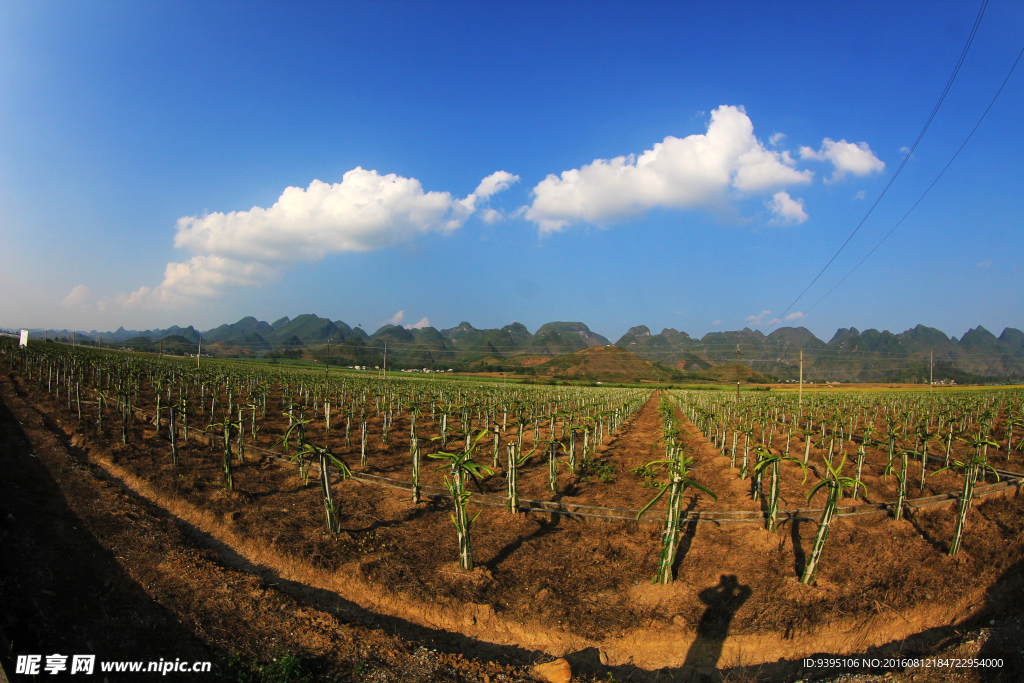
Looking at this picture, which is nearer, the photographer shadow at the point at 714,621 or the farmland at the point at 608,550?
the photographer shadow at the point at 714,621

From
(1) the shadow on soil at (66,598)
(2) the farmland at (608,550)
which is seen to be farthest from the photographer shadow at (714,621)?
(1) the shadow on soil at (66,598)

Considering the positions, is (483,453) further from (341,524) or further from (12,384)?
(12,384)

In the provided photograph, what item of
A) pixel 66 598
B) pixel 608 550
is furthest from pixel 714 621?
pixel 66 598

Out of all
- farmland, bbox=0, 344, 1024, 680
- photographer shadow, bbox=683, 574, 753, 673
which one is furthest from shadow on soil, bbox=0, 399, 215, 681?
photographer shadow, bbox=683, 574, 753, 673

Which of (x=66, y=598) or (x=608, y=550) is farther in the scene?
(x=608, y=550)

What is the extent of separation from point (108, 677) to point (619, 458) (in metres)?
14.3

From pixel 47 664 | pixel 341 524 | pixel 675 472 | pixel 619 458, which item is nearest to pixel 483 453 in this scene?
pixel 619 458

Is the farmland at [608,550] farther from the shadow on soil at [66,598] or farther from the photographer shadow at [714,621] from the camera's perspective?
the shadow on soil at [66,598]

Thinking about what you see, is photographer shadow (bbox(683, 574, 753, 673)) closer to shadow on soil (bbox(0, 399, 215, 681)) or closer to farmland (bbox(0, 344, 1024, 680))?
farmland (bbox(0, 344, 1024, 680))

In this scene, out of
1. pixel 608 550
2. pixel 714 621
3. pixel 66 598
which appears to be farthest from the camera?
pixel 608 550

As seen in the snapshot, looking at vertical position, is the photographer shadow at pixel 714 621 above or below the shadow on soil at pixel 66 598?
below

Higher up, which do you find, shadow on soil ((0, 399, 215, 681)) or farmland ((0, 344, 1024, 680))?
shadow on soil ((0, 399, 215, 681))

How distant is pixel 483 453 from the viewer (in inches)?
601

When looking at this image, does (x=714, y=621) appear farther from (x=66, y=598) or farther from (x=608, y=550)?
(x=66, y=598)
